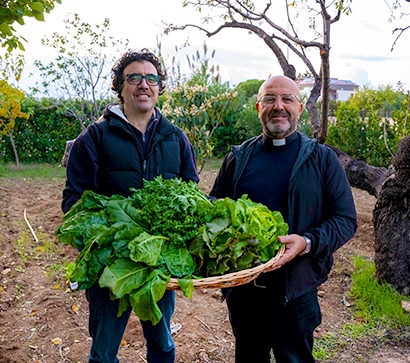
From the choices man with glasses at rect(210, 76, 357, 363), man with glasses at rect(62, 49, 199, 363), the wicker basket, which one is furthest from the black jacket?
the wicker basket

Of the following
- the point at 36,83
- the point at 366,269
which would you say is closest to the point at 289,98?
the point at 366,269

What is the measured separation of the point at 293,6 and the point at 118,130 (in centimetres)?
382

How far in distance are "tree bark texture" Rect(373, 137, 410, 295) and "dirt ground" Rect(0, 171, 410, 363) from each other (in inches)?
23.8

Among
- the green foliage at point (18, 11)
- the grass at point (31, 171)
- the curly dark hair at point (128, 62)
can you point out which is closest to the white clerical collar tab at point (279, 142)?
the curly dark hair at point (128, 62)

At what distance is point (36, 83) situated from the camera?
12.2 meters

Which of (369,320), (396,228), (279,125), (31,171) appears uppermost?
(279,125)

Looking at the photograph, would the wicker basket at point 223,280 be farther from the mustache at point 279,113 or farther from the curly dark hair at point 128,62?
the curly dark hair at point 128,62

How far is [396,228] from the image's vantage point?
174 inches

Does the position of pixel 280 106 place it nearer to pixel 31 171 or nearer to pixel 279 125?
pixel 279 125

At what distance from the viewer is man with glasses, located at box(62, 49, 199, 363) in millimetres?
2416

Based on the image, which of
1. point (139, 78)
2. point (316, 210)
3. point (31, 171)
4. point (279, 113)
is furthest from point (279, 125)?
point (31, 171)

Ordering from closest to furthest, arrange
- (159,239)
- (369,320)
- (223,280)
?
(223,280) → (159,239) → (369,320)

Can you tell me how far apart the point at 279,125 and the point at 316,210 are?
61 centimetres

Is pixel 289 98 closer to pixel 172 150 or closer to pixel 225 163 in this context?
pixel 225 163
